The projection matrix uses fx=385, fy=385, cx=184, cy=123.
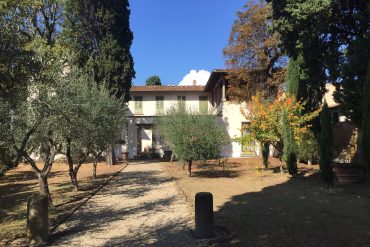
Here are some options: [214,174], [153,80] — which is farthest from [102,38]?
[153,80]

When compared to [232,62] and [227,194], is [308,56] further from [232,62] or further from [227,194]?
[232,62]

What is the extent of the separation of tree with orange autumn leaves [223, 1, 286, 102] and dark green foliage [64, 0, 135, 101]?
6899mm

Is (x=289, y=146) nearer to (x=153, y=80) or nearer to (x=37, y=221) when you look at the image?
(x=37, y=221)

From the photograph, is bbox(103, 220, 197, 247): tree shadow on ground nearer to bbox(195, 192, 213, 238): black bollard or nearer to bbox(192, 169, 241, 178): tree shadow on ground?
bbox(195, 192, 213, 238): black bollard

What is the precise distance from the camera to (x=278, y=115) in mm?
16516

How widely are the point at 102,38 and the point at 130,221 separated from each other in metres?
18.6

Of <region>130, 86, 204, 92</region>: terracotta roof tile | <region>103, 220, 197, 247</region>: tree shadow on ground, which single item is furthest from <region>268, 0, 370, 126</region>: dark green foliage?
<region>130, 86, 204, 92</region>: terracotta roof tile

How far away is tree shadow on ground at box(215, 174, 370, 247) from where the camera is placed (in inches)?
267

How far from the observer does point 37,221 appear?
23.3 ft

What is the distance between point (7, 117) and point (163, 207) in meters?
4.49

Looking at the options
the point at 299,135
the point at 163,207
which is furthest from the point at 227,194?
the point at 299,135

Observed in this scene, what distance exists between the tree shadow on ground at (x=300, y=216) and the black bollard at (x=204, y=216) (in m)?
0.54

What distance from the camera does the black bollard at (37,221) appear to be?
704 centimetres

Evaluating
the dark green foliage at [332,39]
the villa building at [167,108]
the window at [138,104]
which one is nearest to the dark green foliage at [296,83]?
the dark green foliage at [332,39]
